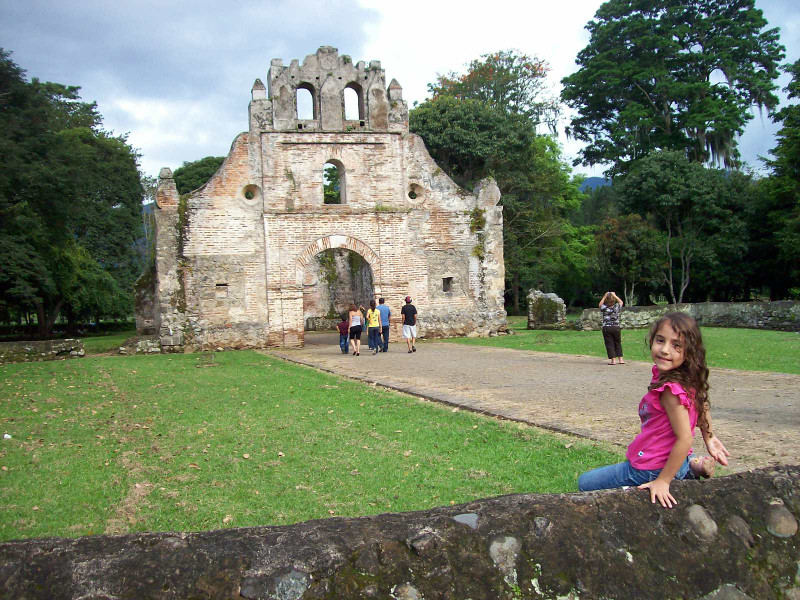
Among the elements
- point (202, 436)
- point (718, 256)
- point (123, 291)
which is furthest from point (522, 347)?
point (123, 291)

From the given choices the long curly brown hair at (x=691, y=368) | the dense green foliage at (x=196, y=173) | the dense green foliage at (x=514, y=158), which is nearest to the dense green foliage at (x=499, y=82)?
the dense green foliage at (x=514, y=158)

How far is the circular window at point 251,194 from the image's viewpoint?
20.8 meters

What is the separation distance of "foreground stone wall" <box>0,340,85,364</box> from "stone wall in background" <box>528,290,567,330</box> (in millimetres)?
15929

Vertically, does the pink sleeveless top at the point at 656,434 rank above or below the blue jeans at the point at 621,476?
above

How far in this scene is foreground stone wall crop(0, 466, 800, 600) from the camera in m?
2.00

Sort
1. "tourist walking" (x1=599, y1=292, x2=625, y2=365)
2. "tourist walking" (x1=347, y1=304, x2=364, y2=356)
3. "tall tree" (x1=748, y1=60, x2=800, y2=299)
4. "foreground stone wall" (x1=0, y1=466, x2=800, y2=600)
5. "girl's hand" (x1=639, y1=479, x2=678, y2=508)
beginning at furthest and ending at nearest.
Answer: "tall tree" (x1=748, y1=60, x2=800, y2=299)
"tourist walking" (x1=347, y1=304, x2=364, y2=356)
"tourist walking" (x1=599, y1=292, x2=625, y2=365)
"girl's hand" (x1=639, y1=479, x2=678, y2=508)
"foreground stone wall" (x1=0, y1=466, x2=800, y2=600)

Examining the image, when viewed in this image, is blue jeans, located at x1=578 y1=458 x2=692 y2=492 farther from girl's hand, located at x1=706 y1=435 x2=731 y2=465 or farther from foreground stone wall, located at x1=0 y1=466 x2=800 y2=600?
foreground stone wall, located at x1=0 y1=466 x2=800 y2=600

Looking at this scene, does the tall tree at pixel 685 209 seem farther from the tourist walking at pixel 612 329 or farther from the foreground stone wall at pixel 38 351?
the foreground stone wall at pixel 38 351

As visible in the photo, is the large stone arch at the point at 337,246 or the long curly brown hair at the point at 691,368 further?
the large stone arch at the point at 337,246

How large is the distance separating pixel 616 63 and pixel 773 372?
37.5m

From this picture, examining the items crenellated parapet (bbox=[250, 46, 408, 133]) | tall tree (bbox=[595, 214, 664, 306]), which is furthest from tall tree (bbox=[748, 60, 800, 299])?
crenellated parapet (bbox=[250, 46, 408, 133])

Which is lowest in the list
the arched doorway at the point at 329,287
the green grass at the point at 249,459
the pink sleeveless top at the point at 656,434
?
the green grass at the point at 249,459

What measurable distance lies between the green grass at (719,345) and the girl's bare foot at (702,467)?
7.29 meters

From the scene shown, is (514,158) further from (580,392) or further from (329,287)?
(580,392)
